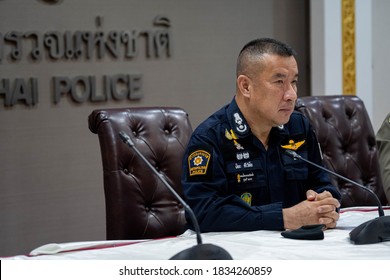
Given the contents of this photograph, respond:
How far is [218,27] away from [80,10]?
99cm

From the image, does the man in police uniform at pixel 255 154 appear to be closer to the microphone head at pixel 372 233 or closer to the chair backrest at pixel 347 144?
the microphone head at pixel 372 233

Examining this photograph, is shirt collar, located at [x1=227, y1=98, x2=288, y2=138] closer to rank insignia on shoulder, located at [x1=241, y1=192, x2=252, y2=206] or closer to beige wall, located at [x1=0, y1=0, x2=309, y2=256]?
rank insignia on shoulder, located at [x1=241, y1=192, x2=252, y2=206]

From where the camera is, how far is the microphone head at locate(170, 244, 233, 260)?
5.26ft

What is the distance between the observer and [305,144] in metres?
2.71

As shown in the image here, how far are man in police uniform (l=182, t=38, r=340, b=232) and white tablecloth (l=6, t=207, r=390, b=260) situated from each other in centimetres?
19

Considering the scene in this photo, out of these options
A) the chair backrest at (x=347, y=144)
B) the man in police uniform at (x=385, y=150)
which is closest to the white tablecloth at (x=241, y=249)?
the man in police uniform at (x=385, y=150)

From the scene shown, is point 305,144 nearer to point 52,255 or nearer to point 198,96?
point 52,255

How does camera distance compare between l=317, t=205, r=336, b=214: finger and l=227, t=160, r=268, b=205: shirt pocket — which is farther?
l=227, t=160, r=268, b=205: shirt pocket

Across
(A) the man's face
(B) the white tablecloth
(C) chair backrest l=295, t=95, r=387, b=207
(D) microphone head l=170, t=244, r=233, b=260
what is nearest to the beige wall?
(C) chair backrest l=295, t=95, r=387, b=207

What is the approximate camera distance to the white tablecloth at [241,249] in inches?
74.9

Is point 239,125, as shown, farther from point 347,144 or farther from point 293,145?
point 347,144
